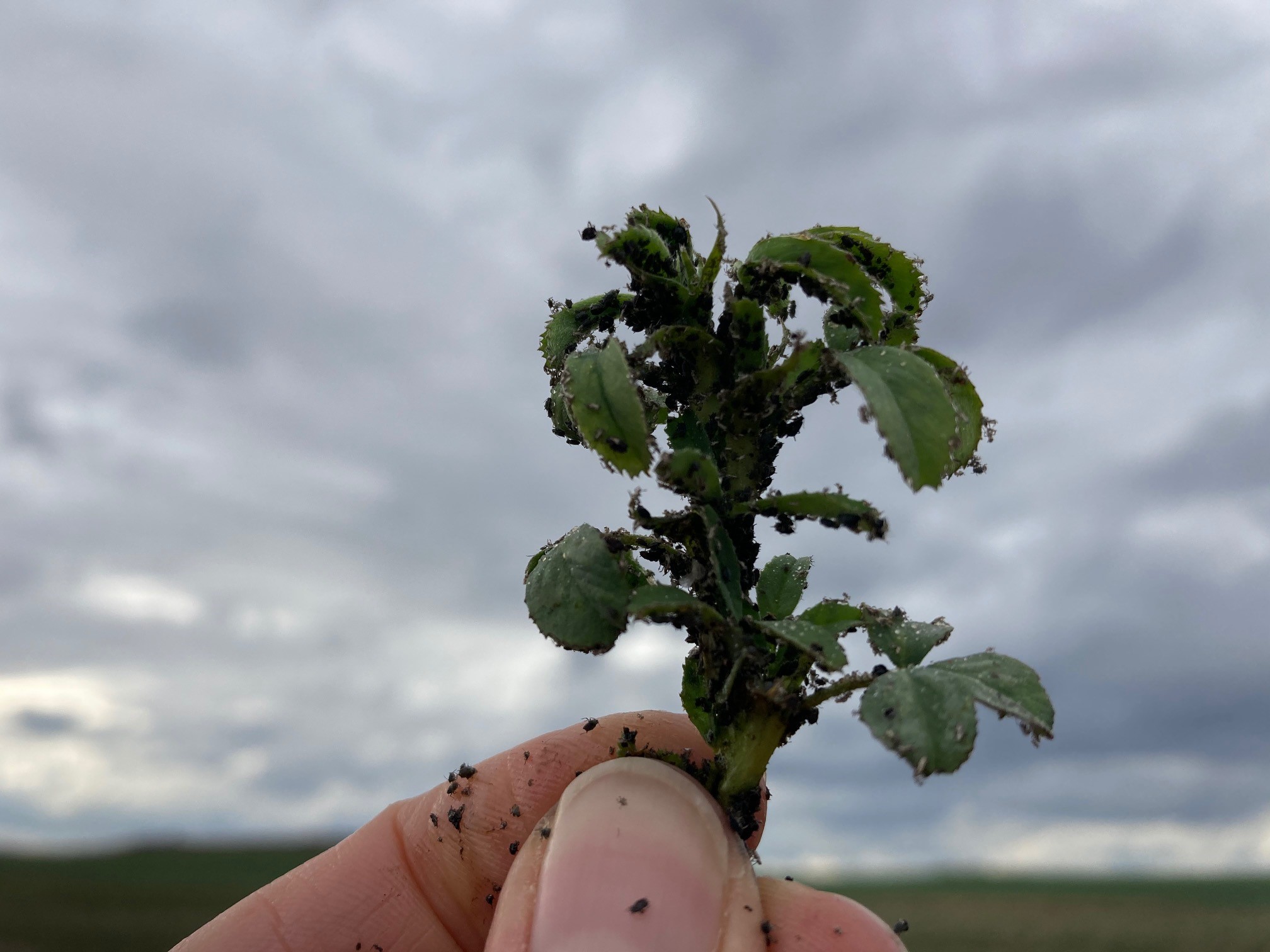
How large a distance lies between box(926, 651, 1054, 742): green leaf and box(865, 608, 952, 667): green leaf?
4.4 inches

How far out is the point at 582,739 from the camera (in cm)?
441

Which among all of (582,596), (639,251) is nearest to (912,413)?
(639,251)

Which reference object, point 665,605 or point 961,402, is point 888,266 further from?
point 665,605

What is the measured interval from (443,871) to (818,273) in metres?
3.68

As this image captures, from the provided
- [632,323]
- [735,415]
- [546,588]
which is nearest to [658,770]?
[546,588]

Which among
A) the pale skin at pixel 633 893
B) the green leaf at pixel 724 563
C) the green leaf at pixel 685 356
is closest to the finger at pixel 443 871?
the pale skin at pixel 633 893

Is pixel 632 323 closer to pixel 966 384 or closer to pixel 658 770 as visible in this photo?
pixel 966 384

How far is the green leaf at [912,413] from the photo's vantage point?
2.43 metres

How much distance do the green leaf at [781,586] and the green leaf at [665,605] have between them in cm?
42

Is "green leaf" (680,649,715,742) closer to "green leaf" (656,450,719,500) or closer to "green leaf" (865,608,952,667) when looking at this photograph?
"green leaf" (865,608,952,667)

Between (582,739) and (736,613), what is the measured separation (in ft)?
6.12

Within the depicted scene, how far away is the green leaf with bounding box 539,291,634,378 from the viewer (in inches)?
124

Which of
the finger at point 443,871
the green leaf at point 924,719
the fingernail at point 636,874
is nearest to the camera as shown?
the green leaf at point 924,719

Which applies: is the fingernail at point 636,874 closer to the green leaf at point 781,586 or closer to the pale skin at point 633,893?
the pale skin at point 633,893
